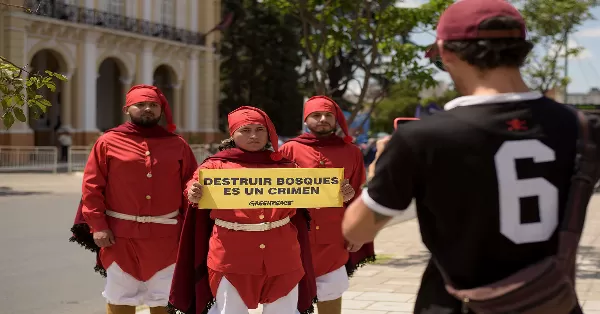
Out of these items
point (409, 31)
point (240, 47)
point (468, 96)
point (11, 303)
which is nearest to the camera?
point (468, 96)

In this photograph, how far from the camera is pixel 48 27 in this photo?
122 ft

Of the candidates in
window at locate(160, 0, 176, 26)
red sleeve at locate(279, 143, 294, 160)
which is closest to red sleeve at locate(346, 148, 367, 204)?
red sleeve at locate(279, 143, 294, 160)

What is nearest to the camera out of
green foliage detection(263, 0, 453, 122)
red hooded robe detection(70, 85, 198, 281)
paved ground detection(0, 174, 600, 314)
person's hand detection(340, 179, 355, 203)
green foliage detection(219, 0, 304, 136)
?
person's hand detection(340, 179, 355, 203)

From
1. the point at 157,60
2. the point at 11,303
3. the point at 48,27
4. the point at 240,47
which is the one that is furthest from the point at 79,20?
the point at 11,303

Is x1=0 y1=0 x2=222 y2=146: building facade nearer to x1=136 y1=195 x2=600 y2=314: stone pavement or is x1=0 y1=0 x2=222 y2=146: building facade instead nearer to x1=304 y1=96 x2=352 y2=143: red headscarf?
x1=136 y1=195 x2=600 y2=314: stone pavement

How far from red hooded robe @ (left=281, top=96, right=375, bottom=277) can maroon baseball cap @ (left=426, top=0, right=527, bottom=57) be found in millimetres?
4051

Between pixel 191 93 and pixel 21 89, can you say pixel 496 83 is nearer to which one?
pixel 21 89

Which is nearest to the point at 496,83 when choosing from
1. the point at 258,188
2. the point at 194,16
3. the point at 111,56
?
the point at 258,188

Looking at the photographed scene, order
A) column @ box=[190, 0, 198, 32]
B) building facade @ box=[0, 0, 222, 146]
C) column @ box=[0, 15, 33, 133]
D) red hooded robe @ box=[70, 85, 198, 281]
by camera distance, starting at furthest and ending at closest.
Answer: column @ box=[190, 0, 198, 32] → building facade @ box=[0, 0, 222, 146] → column @ box=[0, 15, 33, 133] → red hooded robe @ box=[70, 85, 198, 281]

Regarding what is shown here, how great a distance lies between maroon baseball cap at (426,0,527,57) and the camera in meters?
2.77

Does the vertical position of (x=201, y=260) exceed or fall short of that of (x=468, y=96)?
it falls short

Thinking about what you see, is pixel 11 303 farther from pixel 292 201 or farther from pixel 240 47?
pixel 240 47

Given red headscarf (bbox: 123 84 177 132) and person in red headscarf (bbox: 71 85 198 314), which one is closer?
person in red headscarf (bbox: 71 85 198 314)

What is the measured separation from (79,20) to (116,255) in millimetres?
34384
